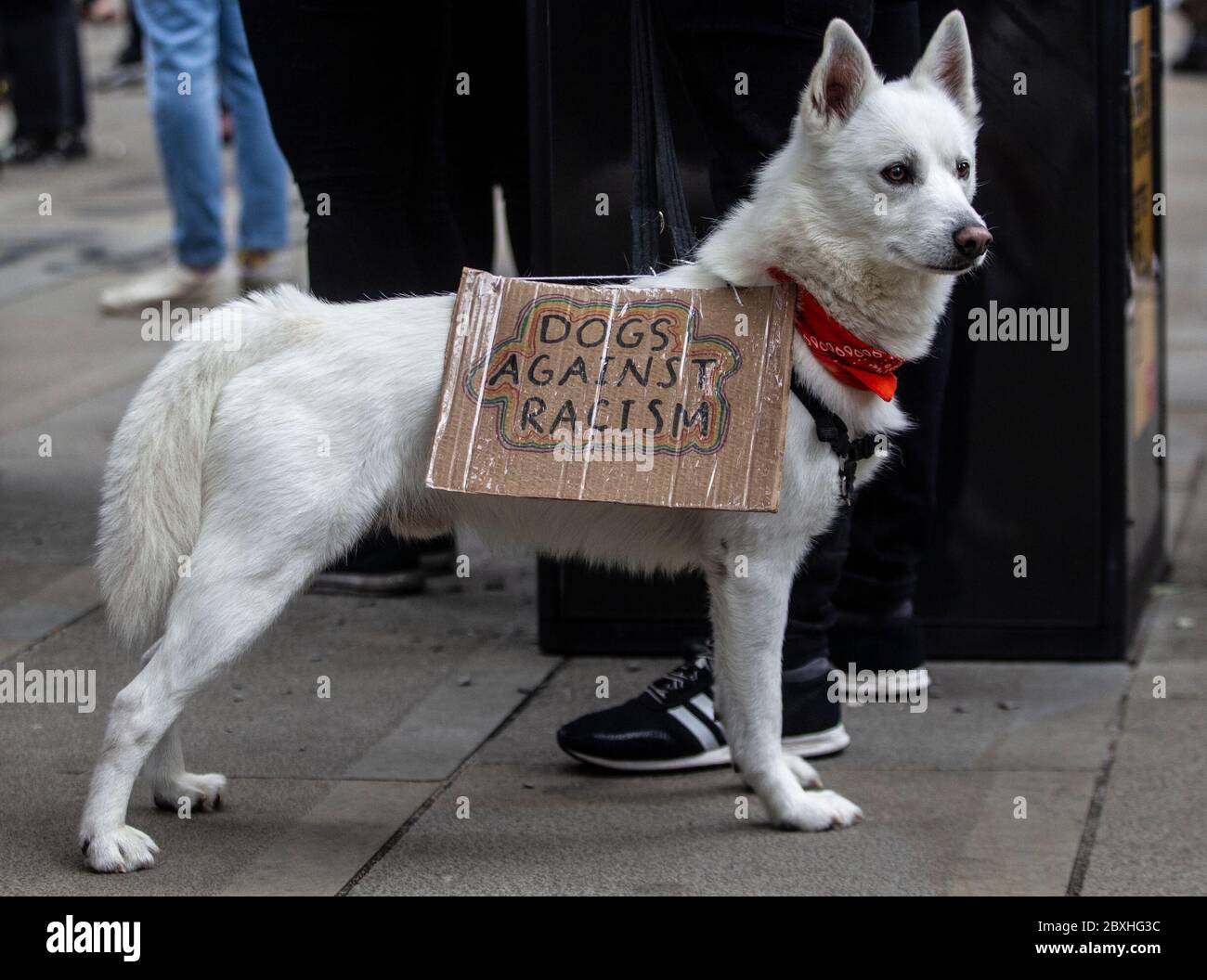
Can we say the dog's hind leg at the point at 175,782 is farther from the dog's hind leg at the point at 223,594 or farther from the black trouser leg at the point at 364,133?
the black trouser leg at the point at 364,133

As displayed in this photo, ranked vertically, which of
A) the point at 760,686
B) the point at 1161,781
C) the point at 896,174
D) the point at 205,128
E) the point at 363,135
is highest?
the point at 205,128

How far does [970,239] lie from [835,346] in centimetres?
34

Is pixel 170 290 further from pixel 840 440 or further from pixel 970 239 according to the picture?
pixel 970 239

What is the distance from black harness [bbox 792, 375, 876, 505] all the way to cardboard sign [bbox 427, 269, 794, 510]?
91 mm

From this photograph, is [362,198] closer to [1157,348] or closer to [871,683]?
[871,683]

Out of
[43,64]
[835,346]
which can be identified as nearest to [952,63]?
[835,346]

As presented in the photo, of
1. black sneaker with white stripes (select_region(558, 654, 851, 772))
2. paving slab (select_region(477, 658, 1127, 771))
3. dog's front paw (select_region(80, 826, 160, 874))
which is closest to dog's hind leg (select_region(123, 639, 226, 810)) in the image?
dog's front paw (select_region(80, 826, 160, 874))

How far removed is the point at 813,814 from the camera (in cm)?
350

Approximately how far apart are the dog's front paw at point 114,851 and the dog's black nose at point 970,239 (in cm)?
182

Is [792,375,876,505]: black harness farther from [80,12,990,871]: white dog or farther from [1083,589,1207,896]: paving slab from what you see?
[1083,589,1207,896]: paving slab

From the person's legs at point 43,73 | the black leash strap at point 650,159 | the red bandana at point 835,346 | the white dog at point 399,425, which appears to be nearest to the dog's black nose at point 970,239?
the white dog at point 399,425

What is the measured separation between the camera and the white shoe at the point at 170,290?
8.49 meters

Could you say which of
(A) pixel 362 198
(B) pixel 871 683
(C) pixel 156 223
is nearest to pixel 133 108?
(C) pixel 156 223

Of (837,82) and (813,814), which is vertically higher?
(837,82)
